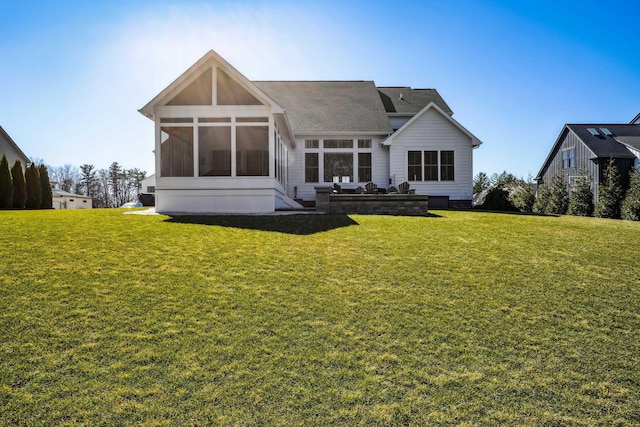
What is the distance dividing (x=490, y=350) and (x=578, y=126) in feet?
110

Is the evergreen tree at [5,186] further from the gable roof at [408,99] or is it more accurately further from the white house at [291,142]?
the gable roof at [408,99]

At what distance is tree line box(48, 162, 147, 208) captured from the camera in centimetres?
7694

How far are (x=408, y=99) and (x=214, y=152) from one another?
12.6 m

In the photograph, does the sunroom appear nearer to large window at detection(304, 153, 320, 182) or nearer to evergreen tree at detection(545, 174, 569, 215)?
large window at detection(304, 153, 320, 182)

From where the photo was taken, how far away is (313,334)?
4906 mm

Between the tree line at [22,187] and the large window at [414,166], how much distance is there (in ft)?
64.7

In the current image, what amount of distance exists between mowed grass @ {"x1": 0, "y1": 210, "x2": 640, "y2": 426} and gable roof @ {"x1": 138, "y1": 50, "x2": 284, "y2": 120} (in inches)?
270

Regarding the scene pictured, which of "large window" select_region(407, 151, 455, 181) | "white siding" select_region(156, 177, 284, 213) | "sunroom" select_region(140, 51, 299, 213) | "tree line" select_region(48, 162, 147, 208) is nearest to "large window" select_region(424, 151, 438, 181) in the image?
"large window" select_region(407, 151, 455, 181)

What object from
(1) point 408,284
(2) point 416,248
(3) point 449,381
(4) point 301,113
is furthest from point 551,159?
(3) point 449,381

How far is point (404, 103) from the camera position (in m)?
25.2

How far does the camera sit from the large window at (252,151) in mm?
18641

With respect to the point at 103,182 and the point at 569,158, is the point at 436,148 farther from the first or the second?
the point at 103,182

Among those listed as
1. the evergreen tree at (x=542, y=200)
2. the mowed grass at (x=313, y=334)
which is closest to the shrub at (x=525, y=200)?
the evergreen tree at (x=542, y=200)

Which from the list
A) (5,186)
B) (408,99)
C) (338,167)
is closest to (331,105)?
(338,167)
